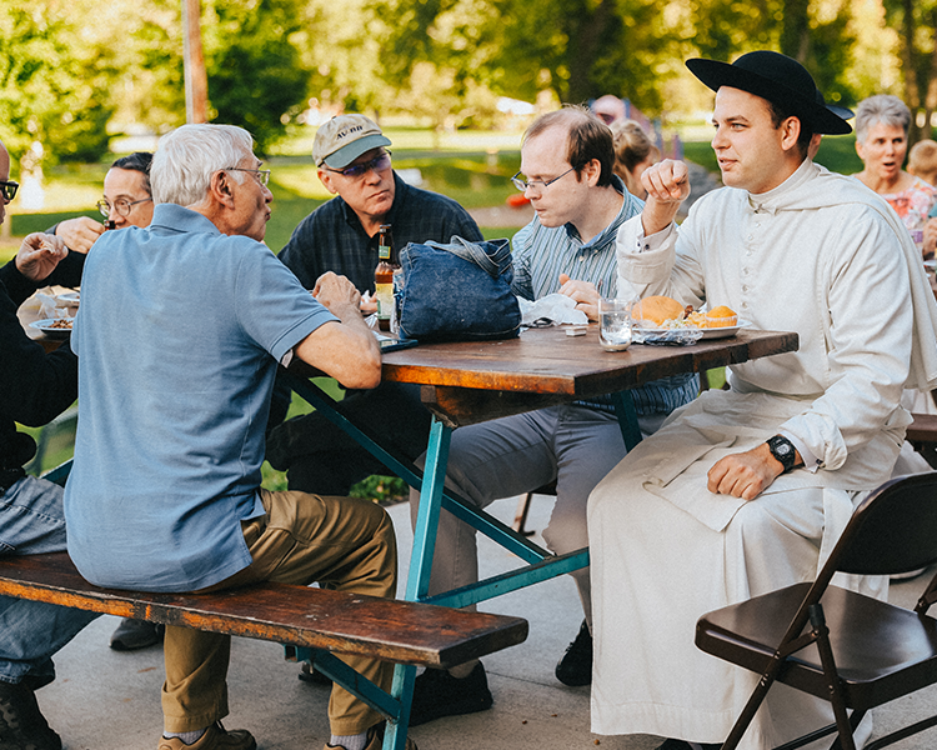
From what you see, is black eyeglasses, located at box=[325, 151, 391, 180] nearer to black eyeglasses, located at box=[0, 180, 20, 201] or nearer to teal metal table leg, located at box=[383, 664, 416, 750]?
black eyeglasses, located at box=[0, 180, 20, 201]

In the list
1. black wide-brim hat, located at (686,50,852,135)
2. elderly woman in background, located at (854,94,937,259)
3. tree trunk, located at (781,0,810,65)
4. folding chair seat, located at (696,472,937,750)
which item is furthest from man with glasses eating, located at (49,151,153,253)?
tree trunk, located at (781,0,810,65)

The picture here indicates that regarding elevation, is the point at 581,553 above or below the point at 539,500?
above

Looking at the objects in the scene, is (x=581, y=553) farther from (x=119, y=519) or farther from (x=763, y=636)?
(x=119, y=519)

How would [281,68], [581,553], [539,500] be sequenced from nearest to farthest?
[581,553], [539,500], [281,68]

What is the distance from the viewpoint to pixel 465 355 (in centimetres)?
265

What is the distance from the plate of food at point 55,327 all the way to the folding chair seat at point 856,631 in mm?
2222

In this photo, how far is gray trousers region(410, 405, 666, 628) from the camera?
3.31 meters

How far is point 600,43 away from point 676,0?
7.76 ft

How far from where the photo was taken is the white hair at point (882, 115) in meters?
5.98

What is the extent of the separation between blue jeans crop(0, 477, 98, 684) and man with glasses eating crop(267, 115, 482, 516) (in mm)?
947

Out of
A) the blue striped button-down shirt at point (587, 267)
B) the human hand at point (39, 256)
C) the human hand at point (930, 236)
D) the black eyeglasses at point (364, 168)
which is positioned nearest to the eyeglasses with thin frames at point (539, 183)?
the blue striped button-down shirt at point (587, 267)

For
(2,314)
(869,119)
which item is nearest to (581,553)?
(2,314)

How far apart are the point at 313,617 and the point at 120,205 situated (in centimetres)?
220

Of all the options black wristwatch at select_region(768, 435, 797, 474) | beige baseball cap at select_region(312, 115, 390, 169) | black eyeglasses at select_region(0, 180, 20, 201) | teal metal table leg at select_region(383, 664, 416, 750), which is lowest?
teal metal table leg at select_region(383, 664, 416, 750)
